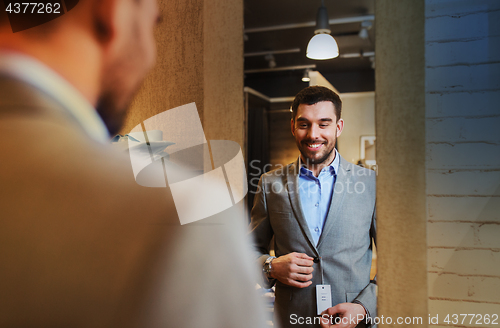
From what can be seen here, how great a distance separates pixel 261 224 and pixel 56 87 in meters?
1.15

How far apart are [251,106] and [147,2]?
579 millimetres

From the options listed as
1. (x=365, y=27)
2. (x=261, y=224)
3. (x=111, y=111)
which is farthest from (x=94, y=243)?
(x=365, y=27)

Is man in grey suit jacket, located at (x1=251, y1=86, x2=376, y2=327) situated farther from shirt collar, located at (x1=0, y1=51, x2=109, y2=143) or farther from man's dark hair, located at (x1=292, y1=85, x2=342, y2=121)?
shirt collar, located at (x1=0, y1=51, x2=109, y2=143)

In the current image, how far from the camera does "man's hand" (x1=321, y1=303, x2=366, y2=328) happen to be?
3.01ft

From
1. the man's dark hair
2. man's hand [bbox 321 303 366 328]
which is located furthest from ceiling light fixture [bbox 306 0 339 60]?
man's hand [bbox 321 303 366 328]

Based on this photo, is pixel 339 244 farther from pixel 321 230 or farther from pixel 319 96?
pixel 319 96

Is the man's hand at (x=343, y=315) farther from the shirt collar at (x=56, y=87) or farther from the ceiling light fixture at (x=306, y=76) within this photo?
the shirt collar at (x=56, y=87)

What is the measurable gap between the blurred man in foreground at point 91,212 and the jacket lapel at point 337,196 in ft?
0.96

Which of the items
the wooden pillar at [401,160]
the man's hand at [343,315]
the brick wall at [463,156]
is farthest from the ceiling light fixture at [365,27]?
the man's hand at [343,315]

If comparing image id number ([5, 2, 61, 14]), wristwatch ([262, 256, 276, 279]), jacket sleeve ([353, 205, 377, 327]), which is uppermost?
image id number ([5, 2, 61, 14])

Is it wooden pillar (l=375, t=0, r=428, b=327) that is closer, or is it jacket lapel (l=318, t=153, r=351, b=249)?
wooden pillar (l=375, t=0, r=428, b=327)

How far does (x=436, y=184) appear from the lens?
826 mm

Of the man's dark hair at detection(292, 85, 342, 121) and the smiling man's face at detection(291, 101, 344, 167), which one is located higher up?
the man's dark hair at detection(292, 85, 342, 121)

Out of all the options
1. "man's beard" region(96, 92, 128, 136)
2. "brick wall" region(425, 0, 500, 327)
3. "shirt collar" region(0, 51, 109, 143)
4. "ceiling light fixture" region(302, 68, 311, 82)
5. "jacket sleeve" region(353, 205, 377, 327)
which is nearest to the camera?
"brick wall" region(425, 0, 500, 327)
